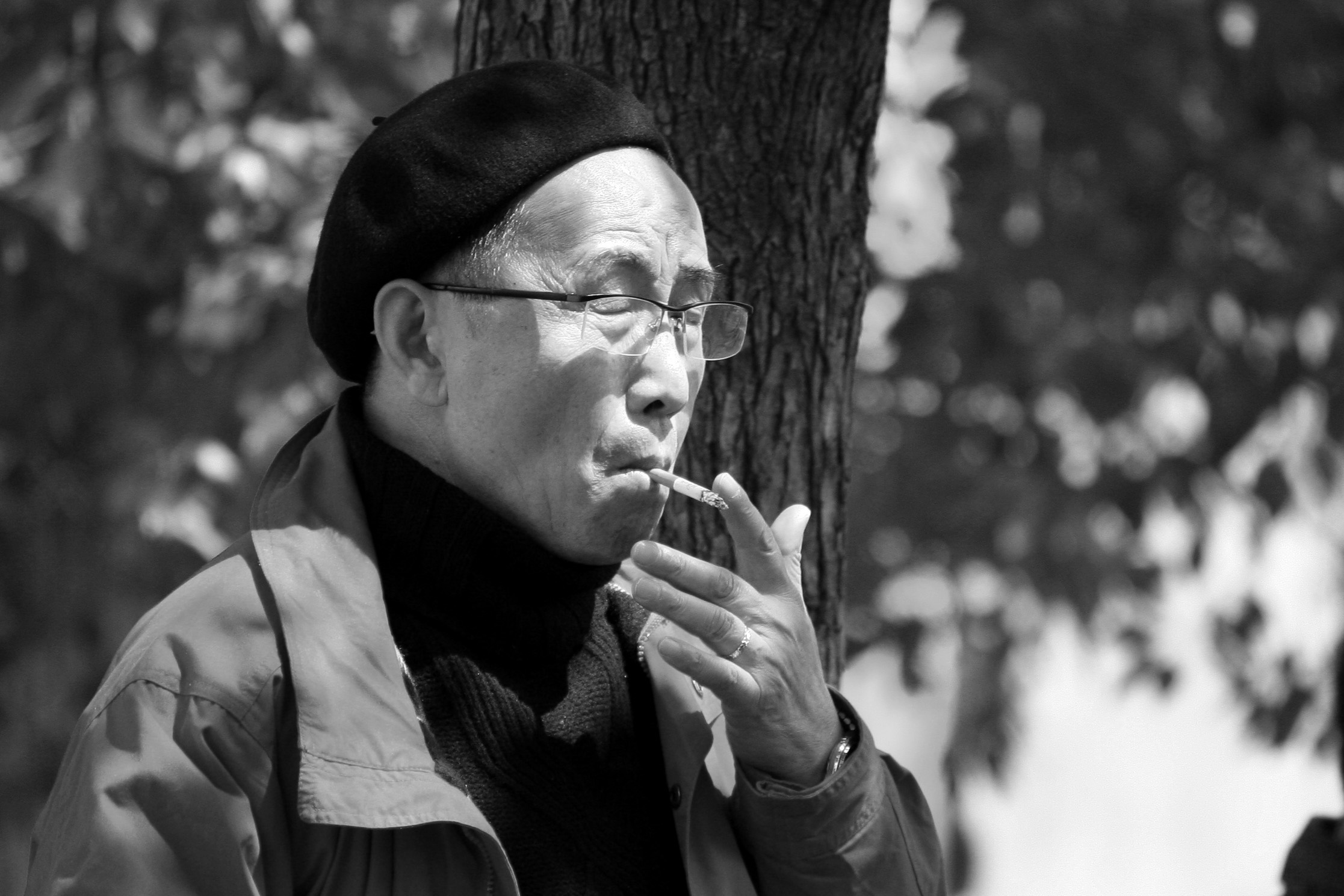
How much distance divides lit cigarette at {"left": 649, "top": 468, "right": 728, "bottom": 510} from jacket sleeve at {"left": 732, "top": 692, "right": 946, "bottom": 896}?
1.12ft

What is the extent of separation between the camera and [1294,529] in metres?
6.78

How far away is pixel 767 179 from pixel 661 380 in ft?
2.66

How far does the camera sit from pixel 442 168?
1947mm

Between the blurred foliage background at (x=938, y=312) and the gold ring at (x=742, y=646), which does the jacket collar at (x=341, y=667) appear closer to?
the gold ring at (x=742, y=646)

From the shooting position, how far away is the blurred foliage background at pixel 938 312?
4.65m

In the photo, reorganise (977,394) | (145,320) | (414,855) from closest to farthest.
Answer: (414,855) → (145,320) → (977,394)

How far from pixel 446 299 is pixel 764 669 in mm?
566

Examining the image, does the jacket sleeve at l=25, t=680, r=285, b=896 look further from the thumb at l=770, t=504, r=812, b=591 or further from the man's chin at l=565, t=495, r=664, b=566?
the thumb at l=770, t=504, r=812, b=591

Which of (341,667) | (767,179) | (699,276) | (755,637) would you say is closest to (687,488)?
(755,637)

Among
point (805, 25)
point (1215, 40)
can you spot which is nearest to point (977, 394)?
point (1215, 40)

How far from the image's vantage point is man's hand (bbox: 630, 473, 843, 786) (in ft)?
6.02

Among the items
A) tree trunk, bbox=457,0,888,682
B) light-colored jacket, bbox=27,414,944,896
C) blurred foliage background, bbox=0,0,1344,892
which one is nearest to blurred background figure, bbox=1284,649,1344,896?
tree trunk, bbox=457,0,888,682

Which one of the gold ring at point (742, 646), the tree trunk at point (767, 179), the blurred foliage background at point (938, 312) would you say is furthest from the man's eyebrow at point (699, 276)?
the blurred foliage background at point (938, 312)

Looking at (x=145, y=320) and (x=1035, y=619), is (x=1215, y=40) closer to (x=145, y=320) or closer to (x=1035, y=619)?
→ (x=1035, y=619)
